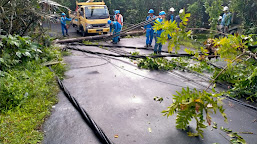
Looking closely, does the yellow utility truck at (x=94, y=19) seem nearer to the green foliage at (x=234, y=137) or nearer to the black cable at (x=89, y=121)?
the black cable at (x=89, y=121)

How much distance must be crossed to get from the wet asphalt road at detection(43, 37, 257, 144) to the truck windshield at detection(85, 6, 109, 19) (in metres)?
7.63

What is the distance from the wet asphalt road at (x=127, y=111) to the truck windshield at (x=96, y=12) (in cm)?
763

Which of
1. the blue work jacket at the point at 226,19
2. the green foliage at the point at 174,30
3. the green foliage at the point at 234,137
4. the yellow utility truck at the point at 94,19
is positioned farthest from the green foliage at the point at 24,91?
the blue work jacket at the point at 226,19

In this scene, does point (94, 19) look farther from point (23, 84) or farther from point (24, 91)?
point (24, 91)

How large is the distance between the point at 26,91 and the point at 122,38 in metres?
10.7

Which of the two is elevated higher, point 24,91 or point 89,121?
point 24,91

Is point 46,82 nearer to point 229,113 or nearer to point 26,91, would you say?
point 26,91

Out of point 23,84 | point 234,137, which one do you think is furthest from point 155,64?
point 23,84

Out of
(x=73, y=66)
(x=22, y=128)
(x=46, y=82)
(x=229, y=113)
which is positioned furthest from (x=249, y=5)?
(x=22, y=128)

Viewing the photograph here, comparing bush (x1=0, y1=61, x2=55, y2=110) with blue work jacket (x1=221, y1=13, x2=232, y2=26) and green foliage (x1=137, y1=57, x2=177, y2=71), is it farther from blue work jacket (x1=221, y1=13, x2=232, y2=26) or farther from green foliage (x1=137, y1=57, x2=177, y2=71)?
blue work jacket (x1=221, y1=13, x2=232, y2=26)

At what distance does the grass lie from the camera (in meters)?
4.03

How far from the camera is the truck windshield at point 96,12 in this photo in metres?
14.9

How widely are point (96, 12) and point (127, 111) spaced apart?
1140 cm

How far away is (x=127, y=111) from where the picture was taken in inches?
203
